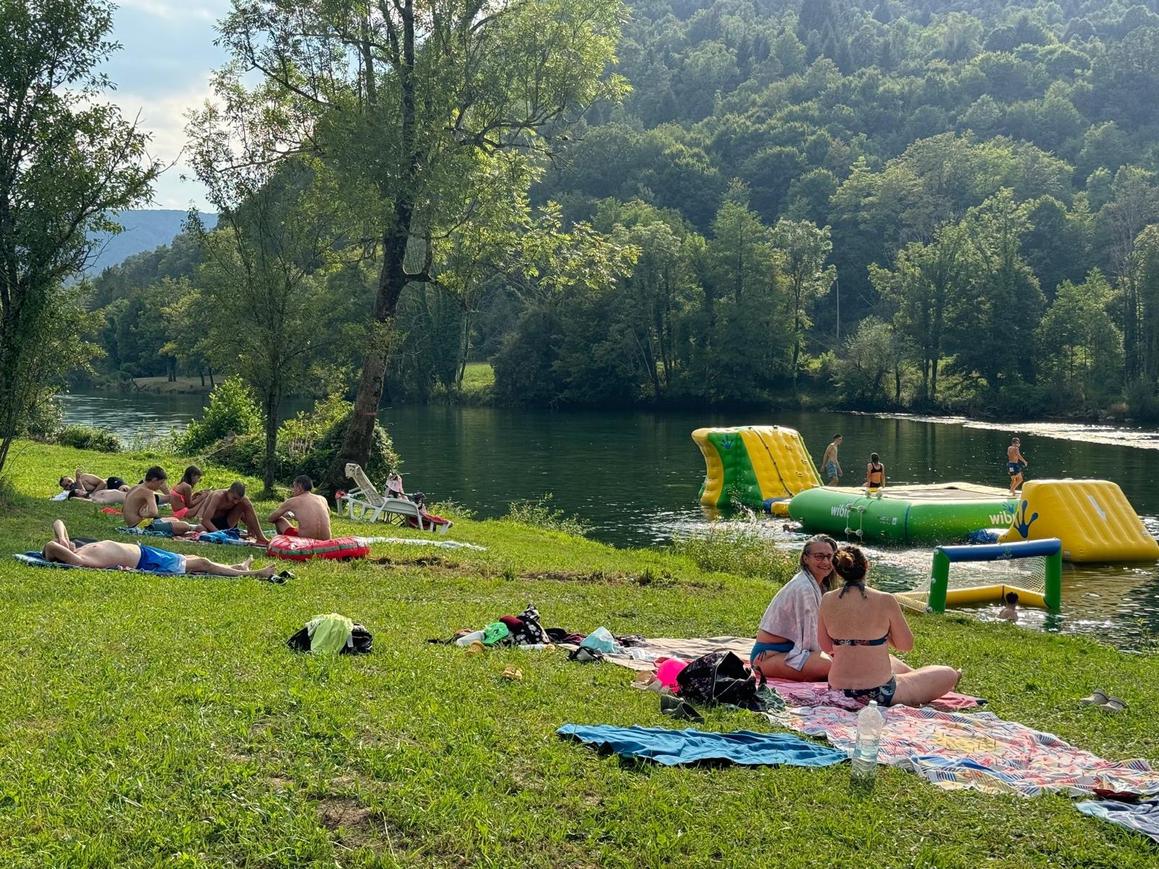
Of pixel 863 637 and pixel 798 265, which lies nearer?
pixel 863 637

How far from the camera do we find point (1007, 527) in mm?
24672

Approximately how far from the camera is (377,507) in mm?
22266

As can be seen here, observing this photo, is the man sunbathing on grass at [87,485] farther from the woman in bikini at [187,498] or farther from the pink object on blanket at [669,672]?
the pink object on blanket at [669,672]

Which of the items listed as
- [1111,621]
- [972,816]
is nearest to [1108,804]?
[972,816]

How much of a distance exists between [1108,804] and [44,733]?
6218 millimetres

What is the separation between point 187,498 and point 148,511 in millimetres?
983

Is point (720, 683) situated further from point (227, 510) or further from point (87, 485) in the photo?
point (87, 485)

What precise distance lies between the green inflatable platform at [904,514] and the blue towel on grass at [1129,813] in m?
18.9

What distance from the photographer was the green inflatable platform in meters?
24.7

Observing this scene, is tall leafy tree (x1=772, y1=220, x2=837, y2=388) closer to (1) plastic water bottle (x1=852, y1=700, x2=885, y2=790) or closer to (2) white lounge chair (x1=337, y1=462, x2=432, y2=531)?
(2) white lounge chair (x1=337, y1=462, x2=432, y2=531)

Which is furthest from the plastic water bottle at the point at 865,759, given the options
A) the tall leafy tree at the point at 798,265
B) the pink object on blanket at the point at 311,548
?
the tall leafy tree at the point at 798,265

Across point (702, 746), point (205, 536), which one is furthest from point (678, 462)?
point (702, 746)

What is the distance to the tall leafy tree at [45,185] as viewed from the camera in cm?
1599

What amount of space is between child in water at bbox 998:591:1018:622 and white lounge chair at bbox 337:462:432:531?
10.7 m
